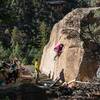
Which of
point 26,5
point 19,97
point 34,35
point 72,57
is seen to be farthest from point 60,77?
point 26,5

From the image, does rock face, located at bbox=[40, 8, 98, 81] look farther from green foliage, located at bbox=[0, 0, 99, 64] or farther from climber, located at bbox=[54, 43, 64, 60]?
green foliage, located at bbox=[0, 0, 99, 64]

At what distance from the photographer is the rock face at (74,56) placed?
23.7 m

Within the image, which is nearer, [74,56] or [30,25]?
[74,56]

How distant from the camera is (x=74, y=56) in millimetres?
24406

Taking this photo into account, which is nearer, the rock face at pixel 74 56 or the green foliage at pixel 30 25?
the rock face at pixel 74 56

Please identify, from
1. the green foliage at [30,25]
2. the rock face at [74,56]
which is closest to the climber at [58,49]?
the rock face at [74,56]

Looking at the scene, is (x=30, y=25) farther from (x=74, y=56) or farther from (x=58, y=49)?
(x=74, y=56)

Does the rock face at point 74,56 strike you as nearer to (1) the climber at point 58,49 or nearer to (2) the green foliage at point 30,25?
(1) the climber at point 58,49

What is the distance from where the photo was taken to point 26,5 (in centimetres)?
6097

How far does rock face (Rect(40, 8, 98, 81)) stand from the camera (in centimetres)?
2370

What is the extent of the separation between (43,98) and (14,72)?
11.2 m

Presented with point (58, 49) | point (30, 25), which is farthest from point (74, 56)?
point (30, 25)

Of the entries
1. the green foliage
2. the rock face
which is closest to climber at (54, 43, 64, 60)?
the rock face

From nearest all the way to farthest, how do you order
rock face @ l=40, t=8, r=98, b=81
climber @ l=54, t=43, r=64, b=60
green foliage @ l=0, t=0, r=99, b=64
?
rock face @ l=40, t=8, r=98, b=81 < climber @ l=54, t=43, r=64, b=60 < green foliage @ l=0, t=0, r=99, b=64
